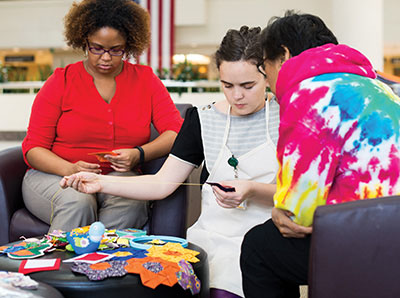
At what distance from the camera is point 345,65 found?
1.34m

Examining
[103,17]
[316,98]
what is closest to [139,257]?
[316,98]

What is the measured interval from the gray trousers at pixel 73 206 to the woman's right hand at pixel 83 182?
0.65ft

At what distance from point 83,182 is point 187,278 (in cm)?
66

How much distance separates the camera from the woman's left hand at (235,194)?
68.9 inches

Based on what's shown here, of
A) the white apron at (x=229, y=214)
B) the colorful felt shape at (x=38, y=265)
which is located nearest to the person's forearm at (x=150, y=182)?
the white apron at (x=229, y=214)

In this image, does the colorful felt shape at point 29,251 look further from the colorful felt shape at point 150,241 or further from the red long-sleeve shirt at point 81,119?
the red long-sleeve shirt at point 81,119

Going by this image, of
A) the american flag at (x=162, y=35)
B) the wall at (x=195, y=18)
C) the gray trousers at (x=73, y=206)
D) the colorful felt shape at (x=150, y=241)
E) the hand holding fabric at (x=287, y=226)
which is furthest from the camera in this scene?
the wall at (x=195, y=18)

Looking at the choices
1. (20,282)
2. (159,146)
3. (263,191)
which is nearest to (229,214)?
(263,191)

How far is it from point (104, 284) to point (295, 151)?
0.60m

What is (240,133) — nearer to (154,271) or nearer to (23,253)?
(154,271)

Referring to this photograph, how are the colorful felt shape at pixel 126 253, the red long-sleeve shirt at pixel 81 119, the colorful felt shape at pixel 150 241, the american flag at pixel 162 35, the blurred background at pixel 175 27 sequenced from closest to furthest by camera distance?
the colorful felt shape at pixel 126 253
the colorful felt shape at pixel 150 241
the red long-sleeve shirt at pixel 81 119
the blurred background at pixel 175 27
the american flag at pixel 162 35

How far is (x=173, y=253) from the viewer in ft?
5.37

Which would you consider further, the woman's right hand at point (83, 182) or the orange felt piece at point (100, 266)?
the woman's right hand at point (83, 182)

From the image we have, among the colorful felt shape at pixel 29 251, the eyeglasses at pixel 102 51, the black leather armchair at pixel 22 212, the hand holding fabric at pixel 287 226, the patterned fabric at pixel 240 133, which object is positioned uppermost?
the eyeglasses at pixel 102 51
